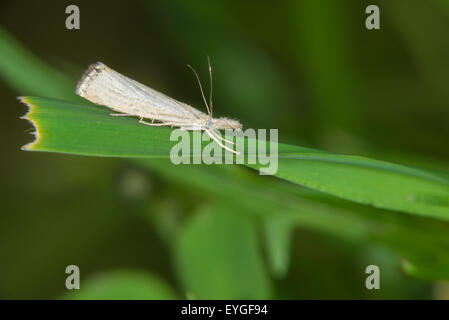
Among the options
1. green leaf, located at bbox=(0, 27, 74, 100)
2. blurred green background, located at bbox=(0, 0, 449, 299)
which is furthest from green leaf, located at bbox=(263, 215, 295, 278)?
green leaf, located at bbox=(0, 27, 74, 100)

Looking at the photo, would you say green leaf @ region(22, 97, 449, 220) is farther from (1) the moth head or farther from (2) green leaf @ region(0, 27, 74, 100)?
(2) green leaf @ region(0, 27, 74, 100)

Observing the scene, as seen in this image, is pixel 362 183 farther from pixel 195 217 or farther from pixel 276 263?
pixel 195 217

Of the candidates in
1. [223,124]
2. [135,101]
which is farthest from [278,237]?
[135,101]

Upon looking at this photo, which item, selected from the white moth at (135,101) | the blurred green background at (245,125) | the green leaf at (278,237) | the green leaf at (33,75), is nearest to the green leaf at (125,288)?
the blurred green background at (245,125)

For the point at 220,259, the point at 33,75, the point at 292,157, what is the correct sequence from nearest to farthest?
the point at 292,157
the point at 220,259
the point at 33,75

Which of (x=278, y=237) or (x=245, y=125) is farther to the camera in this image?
(x=245, y=125)

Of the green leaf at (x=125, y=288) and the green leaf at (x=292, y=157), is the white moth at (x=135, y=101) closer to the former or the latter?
the green leaf at (x=292, y=157)

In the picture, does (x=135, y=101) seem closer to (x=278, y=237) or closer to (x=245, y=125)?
(x=278, y=237)
